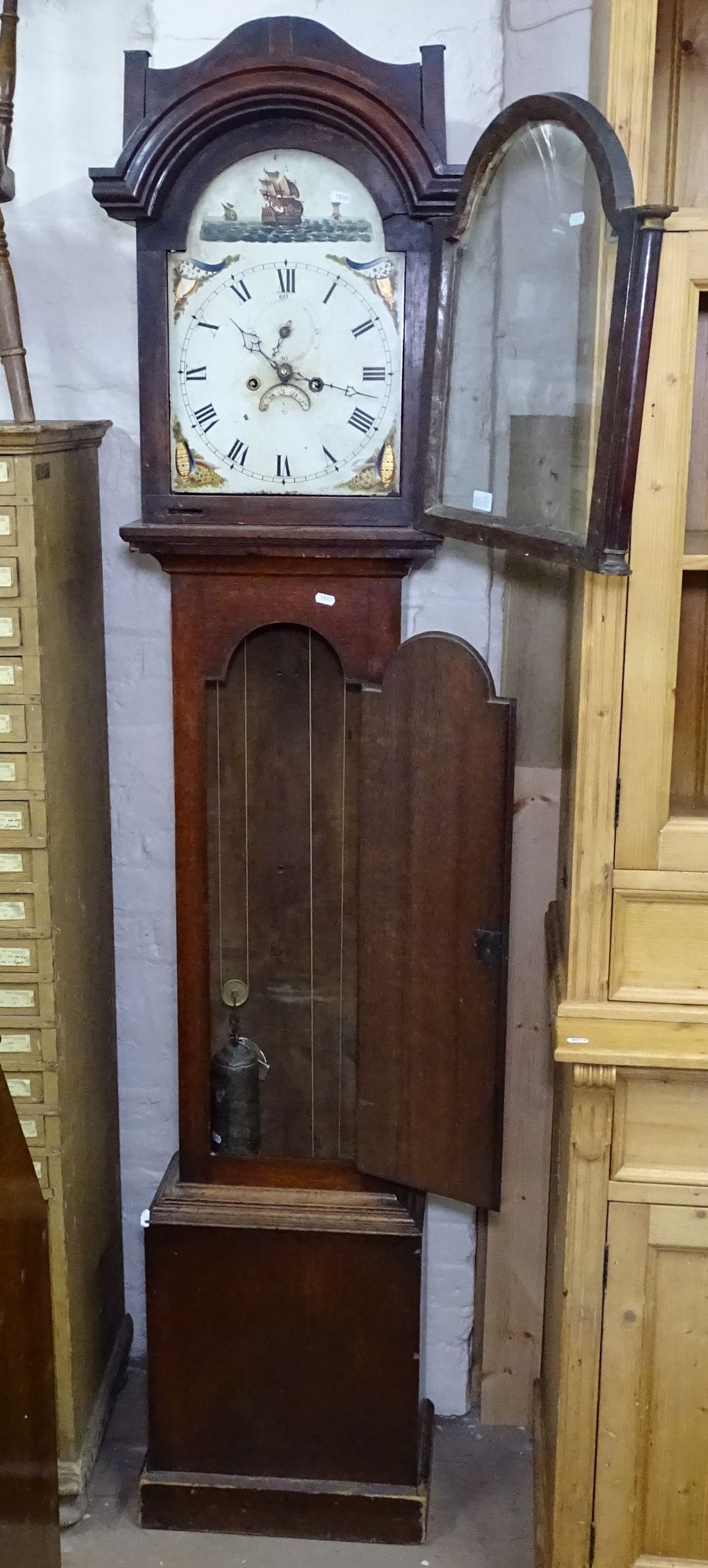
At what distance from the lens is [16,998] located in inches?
80.3

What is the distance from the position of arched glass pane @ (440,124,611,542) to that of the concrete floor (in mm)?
1512

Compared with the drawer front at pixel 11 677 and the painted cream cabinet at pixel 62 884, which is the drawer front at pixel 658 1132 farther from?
the drawer front at pixel 11 677

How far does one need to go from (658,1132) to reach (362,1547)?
89cm

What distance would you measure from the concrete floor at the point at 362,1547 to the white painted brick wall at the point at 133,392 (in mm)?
156

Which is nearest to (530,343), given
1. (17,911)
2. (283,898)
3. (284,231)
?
(284,231)

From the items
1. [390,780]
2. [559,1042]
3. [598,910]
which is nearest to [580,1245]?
[559,1042]

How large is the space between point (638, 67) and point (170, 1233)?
5.48 ft

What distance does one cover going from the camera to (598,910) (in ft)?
5.61

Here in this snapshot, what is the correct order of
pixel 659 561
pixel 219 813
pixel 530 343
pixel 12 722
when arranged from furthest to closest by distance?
pixel 219 813, pixel 12 722, pixel 530 343, pixel 659 561

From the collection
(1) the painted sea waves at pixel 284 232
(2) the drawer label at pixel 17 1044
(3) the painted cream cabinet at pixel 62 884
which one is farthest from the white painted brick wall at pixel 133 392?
(2) the drawer label at pixel 17 1044

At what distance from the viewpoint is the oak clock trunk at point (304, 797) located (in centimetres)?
190

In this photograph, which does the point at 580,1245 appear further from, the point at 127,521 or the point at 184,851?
the point at 127,521

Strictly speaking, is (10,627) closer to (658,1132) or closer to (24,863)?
(24,863)

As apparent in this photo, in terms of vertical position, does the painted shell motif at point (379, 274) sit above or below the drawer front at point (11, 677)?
above
